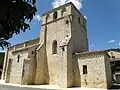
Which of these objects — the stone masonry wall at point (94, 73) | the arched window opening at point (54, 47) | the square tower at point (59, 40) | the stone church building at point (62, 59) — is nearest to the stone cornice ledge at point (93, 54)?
the stone church building at point (62, 59)

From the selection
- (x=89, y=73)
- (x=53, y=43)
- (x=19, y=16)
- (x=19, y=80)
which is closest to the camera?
(x=19, y=16)

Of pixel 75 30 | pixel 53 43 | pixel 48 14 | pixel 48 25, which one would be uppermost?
pixel 48 14

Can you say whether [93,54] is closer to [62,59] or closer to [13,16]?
[62,59]

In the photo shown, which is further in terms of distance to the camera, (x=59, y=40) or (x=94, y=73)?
(x=59, y=40)

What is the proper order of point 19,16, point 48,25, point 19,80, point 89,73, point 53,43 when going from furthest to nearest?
point 48,25
point 53,43
point 19,80
point 89,73
point 19,16

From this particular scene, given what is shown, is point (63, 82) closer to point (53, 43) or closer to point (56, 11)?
point (53, 43)

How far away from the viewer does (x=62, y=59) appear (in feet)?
59.7

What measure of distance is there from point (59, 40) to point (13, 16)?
16901 mm

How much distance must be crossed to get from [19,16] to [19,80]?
18.0m

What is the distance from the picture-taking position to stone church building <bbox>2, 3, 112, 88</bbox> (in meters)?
16.6

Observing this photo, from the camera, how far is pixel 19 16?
190 inches

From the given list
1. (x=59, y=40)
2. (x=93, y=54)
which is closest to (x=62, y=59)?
(x=93, y=54)

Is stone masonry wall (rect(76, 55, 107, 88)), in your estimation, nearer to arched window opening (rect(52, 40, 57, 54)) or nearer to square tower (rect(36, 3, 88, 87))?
square tower (rect(36, 3, 88, 87))

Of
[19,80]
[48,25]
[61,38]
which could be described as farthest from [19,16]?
[48,25]
